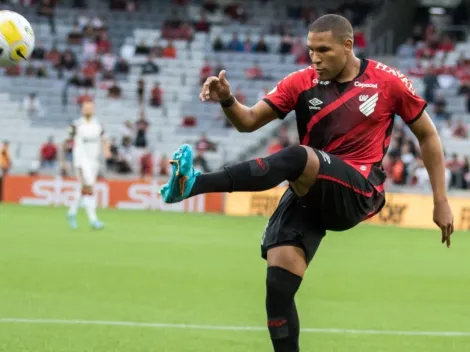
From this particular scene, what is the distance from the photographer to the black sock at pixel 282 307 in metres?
6.52

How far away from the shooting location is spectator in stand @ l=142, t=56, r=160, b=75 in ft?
123

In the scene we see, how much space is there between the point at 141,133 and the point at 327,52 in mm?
27628

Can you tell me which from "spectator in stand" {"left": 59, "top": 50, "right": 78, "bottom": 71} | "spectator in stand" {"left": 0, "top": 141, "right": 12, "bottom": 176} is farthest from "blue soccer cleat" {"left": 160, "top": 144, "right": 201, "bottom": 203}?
"spectator in stand" {"left": 59, "top": 50, "right": 78, "bottom": 71}

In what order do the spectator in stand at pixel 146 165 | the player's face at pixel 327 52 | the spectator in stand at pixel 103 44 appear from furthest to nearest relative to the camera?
the spectator in stand at pixel 103 44, the spectator in stand at pixel 146 165, the player's face at pixel 327 52

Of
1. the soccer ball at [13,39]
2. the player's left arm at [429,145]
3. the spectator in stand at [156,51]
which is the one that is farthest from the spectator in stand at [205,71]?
the player's left arm at [429,145]

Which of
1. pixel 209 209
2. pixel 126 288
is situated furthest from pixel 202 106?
pixel 126 288

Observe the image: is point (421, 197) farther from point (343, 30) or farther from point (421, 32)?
point (343, 30)

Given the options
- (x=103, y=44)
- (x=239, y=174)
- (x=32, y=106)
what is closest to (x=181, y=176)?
(x=239, y=174)

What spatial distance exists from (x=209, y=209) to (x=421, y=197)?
19.8ft

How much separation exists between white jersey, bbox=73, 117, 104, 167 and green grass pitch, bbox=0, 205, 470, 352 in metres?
1.36

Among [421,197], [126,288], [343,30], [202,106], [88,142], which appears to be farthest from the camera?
[202,106]

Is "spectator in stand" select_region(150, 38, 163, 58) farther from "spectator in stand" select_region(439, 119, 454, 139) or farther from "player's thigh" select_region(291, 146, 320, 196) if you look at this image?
"player's thigh" select_region(291, 146, 320, 196)

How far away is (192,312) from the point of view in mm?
10164

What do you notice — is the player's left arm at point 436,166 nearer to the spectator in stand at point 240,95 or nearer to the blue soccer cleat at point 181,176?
the blue soccer cleat at point 181,176
